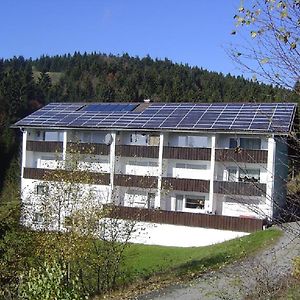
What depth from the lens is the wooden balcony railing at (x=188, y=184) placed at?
103ft

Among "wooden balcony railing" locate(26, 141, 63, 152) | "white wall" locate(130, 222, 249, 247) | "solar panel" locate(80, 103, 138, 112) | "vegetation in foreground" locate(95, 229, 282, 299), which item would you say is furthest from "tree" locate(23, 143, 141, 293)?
"solar panel" locate(80, 103, 138, 112)

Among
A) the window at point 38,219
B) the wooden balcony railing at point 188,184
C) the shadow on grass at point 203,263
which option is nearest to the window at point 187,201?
the wooden balcony railing at point 188,184

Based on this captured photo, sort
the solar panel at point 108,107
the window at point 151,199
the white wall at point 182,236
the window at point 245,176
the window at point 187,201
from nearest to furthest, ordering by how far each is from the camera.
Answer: the window at point 245,176 → the white wall at point 182,236 → the window at point 151,199 → the window at point 187,201 → the solar panel at point 108,107

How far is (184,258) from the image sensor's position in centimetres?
2341

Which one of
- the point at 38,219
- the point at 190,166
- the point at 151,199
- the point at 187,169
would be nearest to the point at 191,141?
the point at 190,166

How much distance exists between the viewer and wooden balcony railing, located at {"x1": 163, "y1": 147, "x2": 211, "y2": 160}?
32031 millimetres

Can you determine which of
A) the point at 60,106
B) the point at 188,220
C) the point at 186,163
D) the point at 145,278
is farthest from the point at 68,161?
the point at 60,106

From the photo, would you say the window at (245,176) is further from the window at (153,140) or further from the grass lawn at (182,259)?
the window at (153,140)

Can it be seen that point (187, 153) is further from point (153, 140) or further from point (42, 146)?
point (42, 146)

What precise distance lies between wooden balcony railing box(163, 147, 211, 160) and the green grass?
23.5 ft

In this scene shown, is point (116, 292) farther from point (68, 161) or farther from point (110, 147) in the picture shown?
point (110, 147)

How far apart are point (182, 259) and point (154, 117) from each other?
1426 centimetres

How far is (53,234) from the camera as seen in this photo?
12.6 meters

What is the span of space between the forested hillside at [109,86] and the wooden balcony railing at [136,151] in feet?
70.6
